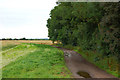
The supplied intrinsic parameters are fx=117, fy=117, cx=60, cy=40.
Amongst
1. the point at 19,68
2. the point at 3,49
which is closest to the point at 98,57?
the point at 19,68

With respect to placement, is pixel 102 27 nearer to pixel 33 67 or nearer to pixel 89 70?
pixel 89 70

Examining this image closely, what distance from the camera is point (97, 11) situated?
45.5ft

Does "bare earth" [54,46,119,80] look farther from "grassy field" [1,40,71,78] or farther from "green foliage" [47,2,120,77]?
"green foliage" [47,2,120,77]

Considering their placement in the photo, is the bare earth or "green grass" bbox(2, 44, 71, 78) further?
the bare earth

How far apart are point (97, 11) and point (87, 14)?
1.26 m

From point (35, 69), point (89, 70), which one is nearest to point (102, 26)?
point (89, 70)

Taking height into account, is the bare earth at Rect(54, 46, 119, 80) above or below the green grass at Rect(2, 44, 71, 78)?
below

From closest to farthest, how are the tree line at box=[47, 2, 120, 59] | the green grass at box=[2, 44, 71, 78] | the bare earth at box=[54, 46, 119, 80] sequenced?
the green grass at box=[2, 44, 71, 78] → the tree line at box=[47, 2, 120, 59] → the bare earth at box=[54, 46, 119, 80]

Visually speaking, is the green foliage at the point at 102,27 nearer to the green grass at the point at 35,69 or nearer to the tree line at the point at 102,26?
the tree line at the point at 102,26

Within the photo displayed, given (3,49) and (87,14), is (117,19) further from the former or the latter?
(3,49)

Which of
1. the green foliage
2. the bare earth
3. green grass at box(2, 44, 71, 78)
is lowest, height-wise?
the bare earth

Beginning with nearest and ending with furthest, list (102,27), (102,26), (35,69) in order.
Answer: (35,69), (102,26), (102,27)

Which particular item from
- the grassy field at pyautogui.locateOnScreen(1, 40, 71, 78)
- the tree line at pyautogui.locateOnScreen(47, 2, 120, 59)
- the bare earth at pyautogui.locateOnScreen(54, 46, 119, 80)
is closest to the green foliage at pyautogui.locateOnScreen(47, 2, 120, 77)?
the tree line at pyautogui.locateOnScreen(47, 2, 120, 59)

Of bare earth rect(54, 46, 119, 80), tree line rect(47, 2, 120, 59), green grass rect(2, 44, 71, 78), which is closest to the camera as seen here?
green grass rect(2, 44, 71, 78)
